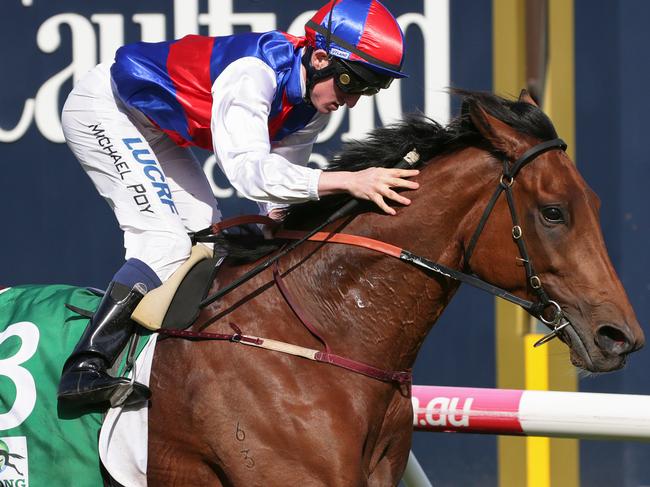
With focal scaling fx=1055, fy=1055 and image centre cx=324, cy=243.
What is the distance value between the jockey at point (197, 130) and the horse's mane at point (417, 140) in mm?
123

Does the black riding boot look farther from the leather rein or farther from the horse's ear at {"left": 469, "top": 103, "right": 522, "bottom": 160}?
the horse's ear at {"left": 469, "top": 103, "right": 522, "bottom": 160}

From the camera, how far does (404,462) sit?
3020 mm

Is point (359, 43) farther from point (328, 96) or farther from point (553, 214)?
point (553, 214)

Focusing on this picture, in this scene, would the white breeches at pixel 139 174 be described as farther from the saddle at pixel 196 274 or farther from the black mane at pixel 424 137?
the black mane at pixel 424 137

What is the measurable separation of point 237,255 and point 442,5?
8.69 feet

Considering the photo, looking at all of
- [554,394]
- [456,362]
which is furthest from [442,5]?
[554,394]

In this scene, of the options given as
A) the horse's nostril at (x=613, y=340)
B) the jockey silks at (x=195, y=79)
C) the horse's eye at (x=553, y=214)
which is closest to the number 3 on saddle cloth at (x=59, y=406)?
the jockey silks at (x=195, y=79)

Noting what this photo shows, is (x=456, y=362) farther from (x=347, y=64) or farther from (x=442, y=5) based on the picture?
(x=347, y=64)

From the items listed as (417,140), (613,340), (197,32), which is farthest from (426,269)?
(197,32)

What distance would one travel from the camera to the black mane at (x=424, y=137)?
9.46 feet

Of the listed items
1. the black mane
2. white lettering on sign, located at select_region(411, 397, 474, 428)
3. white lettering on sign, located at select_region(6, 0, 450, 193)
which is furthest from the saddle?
white lettering on sign, located at select_region(6, 0, 450, 193)

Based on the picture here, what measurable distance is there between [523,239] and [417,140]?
0.44m

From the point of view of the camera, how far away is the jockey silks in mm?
3115

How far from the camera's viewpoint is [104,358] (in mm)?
2934
